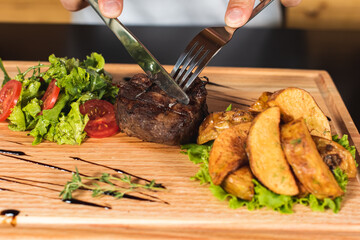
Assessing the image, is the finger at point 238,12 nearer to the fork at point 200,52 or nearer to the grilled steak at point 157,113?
the fork at point 200,52

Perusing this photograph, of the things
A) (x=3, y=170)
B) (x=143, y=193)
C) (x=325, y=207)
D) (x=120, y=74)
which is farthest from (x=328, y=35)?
(x=3, y=170)

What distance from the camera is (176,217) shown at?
9.48 feet

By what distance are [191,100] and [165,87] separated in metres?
0.25

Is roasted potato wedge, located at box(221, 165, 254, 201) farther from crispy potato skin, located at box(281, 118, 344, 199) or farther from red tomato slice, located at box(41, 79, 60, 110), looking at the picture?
red tomato slice, located at box(41, 79, 60, 110)

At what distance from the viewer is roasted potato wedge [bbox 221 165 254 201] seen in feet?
9.57

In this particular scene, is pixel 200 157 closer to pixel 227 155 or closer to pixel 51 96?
pixel 227 155

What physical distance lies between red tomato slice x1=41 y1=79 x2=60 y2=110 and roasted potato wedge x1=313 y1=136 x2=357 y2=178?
232 centimetres

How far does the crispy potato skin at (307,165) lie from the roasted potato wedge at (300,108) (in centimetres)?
46

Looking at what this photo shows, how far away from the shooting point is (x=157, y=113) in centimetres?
353

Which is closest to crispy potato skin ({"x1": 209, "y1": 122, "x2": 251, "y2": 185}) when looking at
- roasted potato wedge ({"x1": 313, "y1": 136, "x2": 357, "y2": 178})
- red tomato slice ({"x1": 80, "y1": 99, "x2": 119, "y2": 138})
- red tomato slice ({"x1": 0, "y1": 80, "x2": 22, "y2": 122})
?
roasted potato wedge ({"x1": 313, "y1": 136, "x2": 357, "y2": 178})

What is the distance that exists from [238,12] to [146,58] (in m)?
0.88

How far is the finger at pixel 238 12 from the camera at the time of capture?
11.0ft

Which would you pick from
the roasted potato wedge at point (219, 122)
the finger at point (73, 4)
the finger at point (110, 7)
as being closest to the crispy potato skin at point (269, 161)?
the roasted potato wedge at point (219, 122)

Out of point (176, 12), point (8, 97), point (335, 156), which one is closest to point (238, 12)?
point (335, 156)
